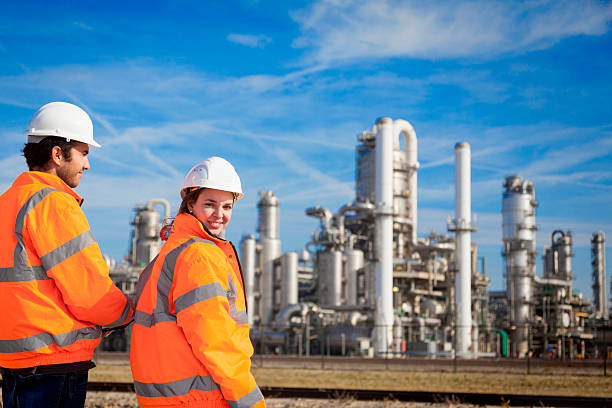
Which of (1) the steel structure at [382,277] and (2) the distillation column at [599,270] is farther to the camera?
(2) the distillation column at [599,270]

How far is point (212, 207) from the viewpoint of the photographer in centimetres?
401

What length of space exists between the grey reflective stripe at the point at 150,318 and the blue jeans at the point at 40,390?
1.44 feet

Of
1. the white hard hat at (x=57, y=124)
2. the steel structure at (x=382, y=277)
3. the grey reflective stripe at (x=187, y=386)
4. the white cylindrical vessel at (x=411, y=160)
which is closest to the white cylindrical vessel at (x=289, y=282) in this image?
the steel structure at (x=382, y=277)

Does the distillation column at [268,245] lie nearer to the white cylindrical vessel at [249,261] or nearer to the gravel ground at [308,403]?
the white cylindrical vessel at [249,261]

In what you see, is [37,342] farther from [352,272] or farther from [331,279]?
[352,272]

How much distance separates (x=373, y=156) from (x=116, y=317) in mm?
48251

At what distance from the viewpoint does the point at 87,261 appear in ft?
12.2

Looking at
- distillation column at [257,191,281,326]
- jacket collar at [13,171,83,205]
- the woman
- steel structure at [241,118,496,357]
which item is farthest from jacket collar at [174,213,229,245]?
distillation column at [257,191,281,326]

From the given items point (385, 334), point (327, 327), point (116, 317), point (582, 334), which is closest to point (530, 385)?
point (116, 317)

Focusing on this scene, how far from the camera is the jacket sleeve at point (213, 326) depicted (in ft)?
11.3

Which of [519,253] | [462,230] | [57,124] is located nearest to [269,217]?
[462,230]

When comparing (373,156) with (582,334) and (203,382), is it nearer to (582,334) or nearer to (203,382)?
(582,334)

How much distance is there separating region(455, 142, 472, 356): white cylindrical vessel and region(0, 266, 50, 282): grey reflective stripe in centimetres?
4237

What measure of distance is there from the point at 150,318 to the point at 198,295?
369 mm
